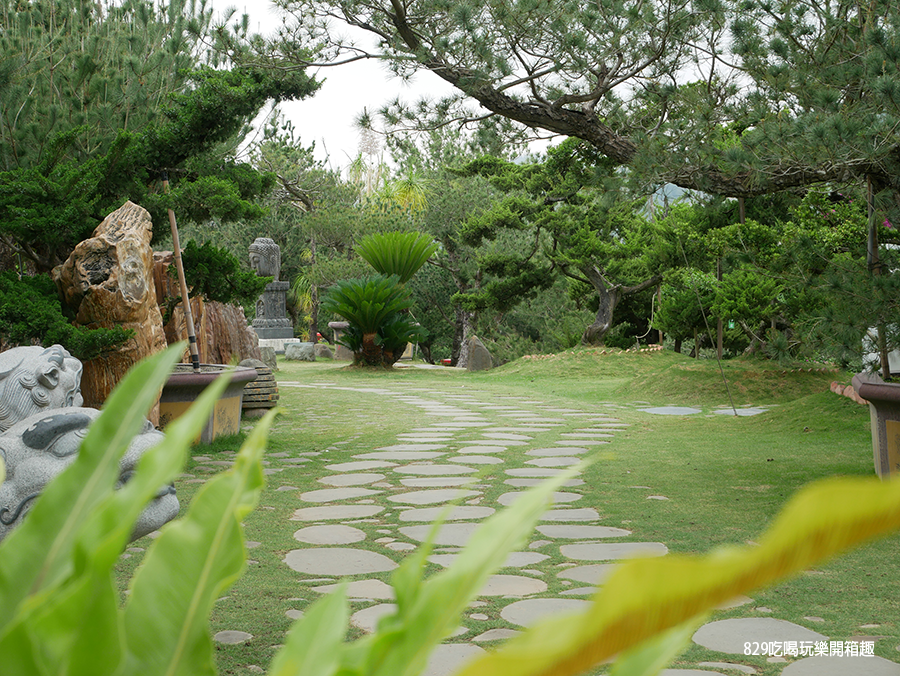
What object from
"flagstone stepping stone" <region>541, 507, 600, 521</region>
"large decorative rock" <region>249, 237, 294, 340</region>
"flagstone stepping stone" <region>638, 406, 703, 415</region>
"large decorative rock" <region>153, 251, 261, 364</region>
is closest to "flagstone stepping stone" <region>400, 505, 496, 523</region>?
"flagstone stepping stone" <region>541, 507, 600, 521</region>

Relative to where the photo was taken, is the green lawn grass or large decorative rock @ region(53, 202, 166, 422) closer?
the green lawn grass

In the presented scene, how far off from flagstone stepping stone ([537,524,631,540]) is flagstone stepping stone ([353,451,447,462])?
1.69 metres

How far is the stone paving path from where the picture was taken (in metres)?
1.95

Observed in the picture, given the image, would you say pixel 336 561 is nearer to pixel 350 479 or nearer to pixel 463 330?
pixel 350 479

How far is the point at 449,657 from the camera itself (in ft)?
6.13

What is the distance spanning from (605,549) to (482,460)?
1.89 metres

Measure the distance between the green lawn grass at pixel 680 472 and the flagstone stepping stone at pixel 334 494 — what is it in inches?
3.9

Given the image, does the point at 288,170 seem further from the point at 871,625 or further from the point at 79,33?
the point at 871,625

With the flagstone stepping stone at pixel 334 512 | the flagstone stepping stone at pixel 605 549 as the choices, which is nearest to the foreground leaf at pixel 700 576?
the flagstone stepping stone at pixel 605 549

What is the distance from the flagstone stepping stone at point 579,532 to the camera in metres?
3.03

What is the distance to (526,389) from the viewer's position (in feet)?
33.0

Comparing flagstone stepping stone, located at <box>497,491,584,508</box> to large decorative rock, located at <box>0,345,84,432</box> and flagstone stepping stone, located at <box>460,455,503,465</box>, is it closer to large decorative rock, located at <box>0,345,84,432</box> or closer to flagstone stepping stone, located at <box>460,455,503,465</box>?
flagstone stepping stone, located at <box>460,455,503,465</box>

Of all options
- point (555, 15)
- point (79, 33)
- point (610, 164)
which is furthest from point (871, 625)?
point (79, 33)

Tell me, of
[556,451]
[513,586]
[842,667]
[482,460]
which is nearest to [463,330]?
[556,451]
